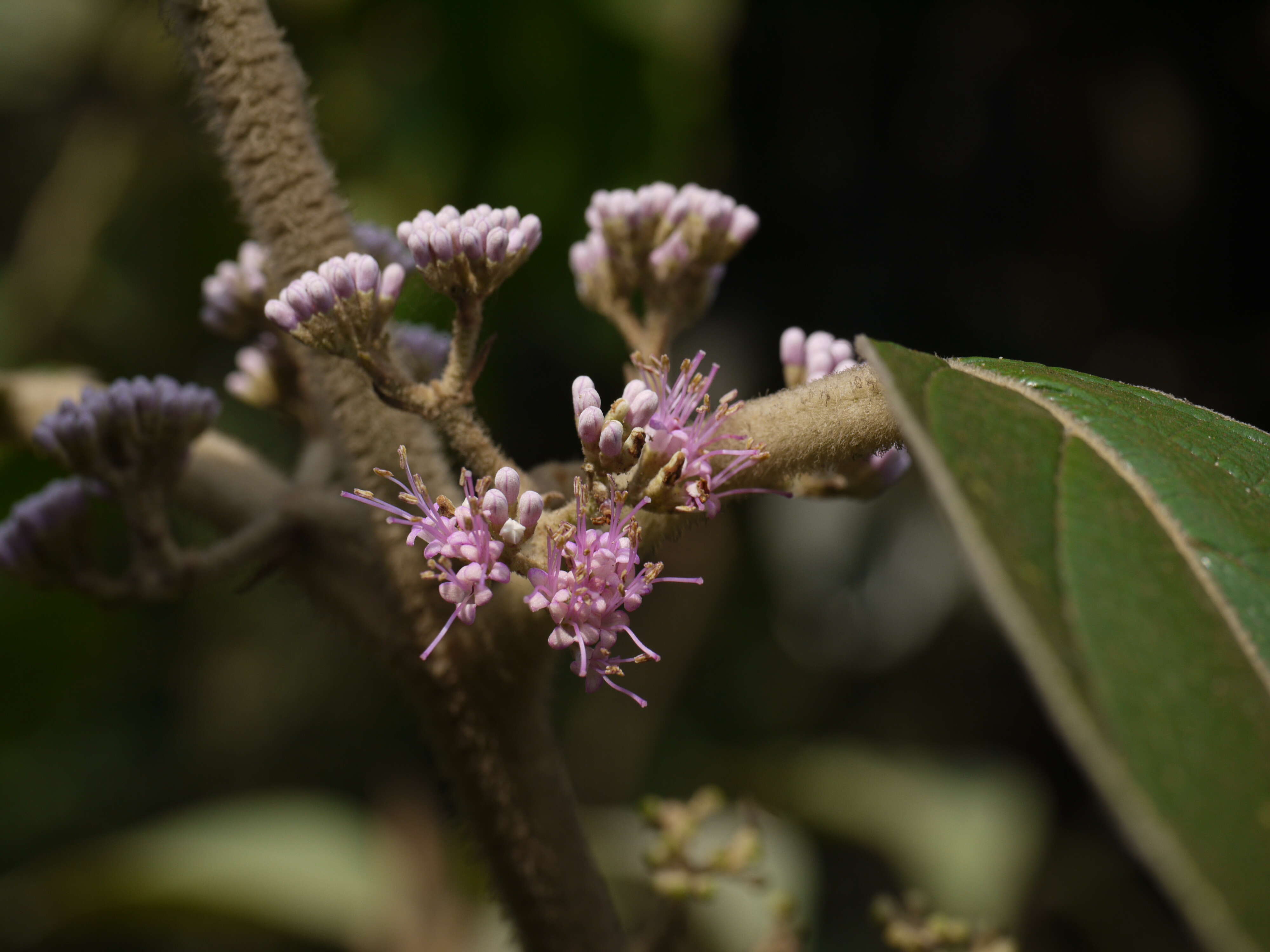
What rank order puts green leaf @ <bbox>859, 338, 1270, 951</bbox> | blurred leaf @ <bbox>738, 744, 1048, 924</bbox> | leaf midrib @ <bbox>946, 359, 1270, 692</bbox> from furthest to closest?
blurred leaf @ <bbox>738, 744, 1048, 924</bbox>, leaf midrib @ <bbox>946, 359, 1270, 692</bbox>, green leaf @ <bbox>859, 338, 1270, 951</bbox>

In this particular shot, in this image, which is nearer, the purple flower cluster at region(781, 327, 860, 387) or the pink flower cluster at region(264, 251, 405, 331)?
the pink flower cluster at region(264, 251, 405, 331)

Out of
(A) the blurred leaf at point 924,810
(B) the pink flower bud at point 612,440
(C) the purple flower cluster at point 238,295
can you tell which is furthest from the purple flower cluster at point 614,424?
(A) the blurred leaf at point 924,810

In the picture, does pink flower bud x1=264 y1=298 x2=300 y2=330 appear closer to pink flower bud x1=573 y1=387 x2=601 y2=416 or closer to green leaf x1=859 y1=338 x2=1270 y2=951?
pink flower bud x1=573 y1=387 x2=601 y2=416

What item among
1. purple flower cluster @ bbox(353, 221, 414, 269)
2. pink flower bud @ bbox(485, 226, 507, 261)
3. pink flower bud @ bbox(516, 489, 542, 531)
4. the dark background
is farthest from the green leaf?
the dark background

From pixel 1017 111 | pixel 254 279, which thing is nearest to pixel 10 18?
pixel 254 279

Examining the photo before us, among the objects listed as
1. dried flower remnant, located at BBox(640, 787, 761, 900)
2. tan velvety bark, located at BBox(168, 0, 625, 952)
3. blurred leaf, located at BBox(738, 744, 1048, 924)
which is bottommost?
blurred leaf, located at BBox(738, 744, 1048, 924)

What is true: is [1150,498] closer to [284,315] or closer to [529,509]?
[529,509]

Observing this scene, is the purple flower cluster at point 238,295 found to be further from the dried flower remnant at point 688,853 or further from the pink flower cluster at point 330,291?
the dried flower remnant at point 688,853
